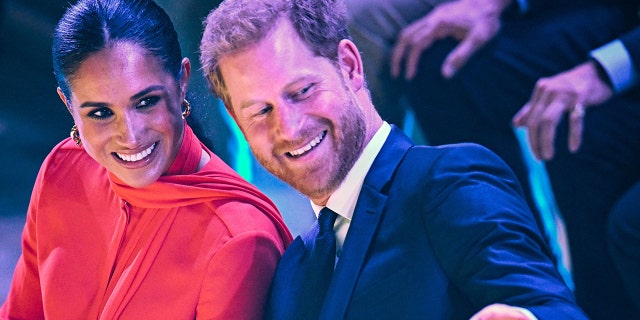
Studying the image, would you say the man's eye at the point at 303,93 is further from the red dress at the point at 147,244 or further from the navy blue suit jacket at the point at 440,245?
the red dress at the point at 147,244

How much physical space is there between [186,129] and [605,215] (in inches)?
39.0

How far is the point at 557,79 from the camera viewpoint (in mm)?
1619

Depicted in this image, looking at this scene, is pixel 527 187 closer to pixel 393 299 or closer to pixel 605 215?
pixel 605 215

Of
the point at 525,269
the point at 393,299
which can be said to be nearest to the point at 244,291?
the point at 393,299

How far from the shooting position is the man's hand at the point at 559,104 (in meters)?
1.59

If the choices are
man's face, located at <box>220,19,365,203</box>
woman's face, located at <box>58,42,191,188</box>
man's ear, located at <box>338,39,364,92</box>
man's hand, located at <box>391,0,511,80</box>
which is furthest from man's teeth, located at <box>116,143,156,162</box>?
man's hand, located at <box>391,0,511,80</box>

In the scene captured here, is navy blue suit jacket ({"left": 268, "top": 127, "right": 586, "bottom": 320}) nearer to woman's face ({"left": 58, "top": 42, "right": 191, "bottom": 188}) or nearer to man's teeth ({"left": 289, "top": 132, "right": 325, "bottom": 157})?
man's teeth ({"left": 289, "top": 132, "right": 325, "bottom": 157})

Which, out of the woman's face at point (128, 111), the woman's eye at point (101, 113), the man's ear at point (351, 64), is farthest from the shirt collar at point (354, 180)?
the woman's eye at point (101, 113)

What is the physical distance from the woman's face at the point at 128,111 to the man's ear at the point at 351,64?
0.42 metres

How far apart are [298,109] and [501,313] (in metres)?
0.62

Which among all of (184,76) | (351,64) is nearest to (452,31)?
(351,64)

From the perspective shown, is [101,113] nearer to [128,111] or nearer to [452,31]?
[128,111]

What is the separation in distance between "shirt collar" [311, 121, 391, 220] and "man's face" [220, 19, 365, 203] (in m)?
0.01

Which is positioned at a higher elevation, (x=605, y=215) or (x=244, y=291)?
(x=244, y=291)
